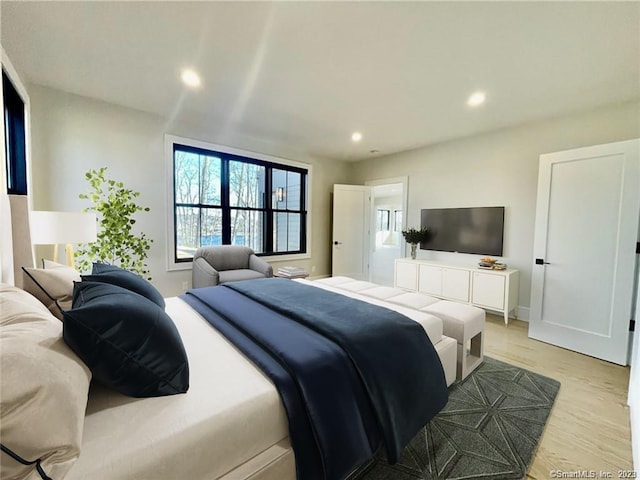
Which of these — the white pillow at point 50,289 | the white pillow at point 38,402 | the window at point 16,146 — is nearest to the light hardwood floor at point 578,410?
the white pillow at point 38,402

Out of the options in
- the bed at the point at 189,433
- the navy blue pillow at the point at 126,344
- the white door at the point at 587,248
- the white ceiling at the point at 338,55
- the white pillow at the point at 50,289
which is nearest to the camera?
the bed at the point at 189,433

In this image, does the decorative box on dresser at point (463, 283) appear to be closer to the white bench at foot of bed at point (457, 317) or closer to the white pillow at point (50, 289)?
the white bench at foot of bed at point (457, 317)

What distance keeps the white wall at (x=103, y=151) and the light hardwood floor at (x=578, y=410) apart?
13.0 feet

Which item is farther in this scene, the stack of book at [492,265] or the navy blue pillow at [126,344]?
the stack of book at [492,265]

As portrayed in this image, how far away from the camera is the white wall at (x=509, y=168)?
2971mm

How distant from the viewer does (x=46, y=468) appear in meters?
0.63

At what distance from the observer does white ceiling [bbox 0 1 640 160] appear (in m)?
1.72

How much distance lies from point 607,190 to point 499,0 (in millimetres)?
2081

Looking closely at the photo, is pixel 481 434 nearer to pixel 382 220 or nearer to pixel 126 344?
pixel 126 344

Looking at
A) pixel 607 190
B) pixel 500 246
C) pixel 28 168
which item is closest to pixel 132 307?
pixel 28 168

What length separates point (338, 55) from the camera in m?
2.15

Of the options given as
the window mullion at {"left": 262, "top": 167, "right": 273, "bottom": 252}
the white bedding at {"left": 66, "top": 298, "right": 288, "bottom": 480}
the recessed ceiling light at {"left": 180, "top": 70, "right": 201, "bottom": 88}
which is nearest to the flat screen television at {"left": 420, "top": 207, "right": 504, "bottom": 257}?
the window mullion at {"left": 262, "top": 167, "right": 273, "bottom": 252}

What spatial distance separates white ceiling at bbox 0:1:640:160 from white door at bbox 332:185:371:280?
2035 millimetres

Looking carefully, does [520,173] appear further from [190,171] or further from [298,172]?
[190,171]
